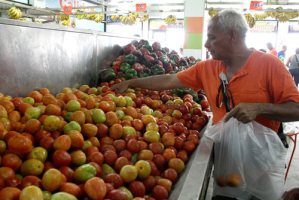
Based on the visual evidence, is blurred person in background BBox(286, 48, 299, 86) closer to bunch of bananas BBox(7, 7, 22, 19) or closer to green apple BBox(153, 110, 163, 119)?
bunch of bananas BBox(7, 7, 22, 19)

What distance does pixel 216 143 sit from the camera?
81.9 inches

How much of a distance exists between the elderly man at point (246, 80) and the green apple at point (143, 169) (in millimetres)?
637

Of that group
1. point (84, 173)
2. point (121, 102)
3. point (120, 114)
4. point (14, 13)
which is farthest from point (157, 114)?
point (14, 13)

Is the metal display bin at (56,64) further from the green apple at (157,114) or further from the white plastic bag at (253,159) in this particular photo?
the green apple at (157,114)

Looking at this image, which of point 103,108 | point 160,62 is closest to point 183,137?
point 103,108

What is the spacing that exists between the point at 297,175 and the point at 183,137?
3.19 meters

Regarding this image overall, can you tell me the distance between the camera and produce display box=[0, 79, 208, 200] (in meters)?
1.32

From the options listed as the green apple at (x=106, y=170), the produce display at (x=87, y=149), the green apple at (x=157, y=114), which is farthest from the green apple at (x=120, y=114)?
the green apple at (x=106, y=170)

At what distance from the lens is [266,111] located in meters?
2.01

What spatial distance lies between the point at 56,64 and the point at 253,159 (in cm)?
169

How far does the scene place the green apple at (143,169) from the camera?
160 cm

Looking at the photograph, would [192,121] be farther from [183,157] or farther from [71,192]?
[71,192]

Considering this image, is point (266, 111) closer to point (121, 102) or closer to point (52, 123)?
point (121, 102)

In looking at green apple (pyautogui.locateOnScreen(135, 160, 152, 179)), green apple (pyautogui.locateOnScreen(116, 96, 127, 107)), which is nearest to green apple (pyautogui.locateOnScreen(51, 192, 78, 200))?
green apple (pyautogui.locateOnScreen(135, 160, 152, 179))
